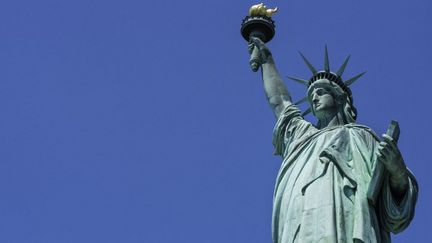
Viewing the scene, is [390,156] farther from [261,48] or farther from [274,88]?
[261,48]

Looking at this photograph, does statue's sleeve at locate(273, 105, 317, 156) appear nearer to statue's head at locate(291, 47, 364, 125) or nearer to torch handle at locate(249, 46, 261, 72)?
statue's head at locate(291, 47, 364, 125)

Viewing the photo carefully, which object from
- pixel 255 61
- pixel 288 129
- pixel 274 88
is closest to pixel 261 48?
pixel 255 61

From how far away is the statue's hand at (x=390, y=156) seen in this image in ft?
48.0

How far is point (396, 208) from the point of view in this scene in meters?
15.0

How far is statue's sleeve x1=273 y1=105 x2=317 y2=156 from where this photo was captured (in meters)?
16.8

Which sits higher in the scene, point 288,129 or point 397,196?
point 288,129

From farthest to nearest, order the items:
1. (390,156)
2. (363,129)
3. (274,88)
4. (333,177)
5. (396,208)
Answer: (274,88)
(363,129)
(333,177)
(396,208)
(390,156)

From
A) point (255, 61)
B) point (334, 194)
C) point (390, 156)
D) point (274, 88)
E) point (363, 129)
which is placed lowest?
point (334, 194)

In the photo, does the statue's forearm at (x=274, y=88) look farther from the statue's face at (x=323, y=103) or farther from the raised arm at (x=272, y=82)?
the statue's face at (x=323, y=103)

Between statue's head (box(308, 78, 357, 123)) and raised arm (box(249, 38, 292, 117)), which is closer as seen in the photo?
statue's head (box(308, 78, 357, 123))

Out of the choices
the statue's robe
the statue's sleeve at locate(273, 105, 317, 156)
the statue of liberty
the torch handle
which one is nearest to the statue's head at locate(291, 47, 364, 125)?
the statue of liberty

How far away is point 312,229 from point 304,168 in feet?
4.33

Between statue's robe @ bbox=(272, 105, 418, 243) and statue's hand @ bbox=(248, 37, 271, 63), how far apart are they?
7.64 ft

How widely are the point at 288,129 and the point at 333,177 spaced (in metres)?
1.97
